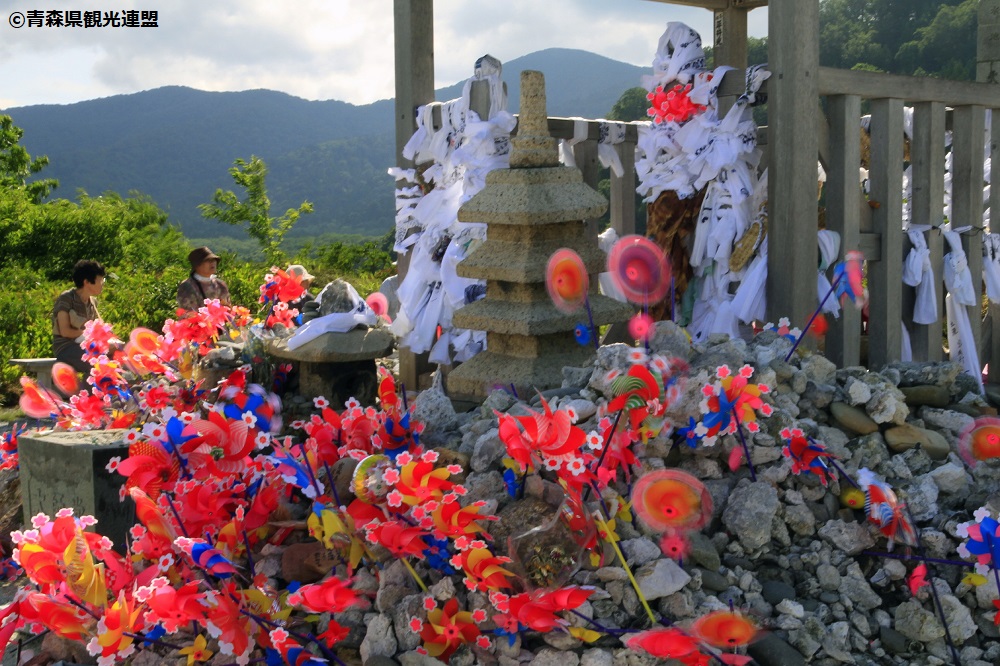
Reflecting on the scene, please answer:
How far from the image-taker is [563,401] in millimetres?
2977

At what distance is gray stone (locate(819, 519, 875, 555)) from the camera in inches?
107

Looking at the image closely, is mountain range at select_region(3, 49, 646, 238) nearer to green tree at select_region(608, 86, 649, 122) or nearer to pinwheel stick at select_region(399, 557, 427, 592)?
green tree at select_region(608, 86, 649, 122)

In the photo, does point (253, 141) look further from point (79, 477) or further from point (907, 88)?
point (79, 477)

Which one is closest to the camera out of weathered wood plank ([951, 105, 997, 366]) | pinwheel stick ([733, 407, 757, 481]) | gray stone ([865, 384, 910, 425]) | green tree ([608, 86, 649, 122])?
pinwheel stick ([733, 407, 757, 481])

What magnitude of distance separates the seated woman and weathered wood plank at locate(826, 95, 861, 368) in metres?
4.36

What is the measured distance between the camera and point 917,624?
257cm

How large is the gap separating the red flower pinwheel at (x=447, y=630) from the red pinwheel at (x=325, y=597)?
0.69ft

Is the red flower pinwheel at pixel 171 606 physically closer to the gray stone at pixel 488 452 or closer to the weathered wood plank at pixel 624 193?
the gray stone at pixel 488 452

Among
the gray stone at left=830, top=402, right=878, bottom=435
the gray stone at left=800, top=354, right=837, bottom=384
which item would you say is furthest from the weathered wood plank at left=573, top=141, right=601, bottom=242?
the gray stone at left=830, top=402, right=878, bottom=435

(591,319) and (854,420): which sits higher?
(591,319)

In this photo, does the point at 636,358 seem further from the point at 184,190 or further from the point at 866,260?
the point at 184,190

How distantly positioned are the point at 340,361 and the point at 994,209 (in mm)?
3652

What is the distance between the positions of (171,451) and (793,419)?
6.09ft

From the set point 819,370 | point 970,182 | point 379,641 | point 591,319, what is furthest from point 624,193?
point 379,641
